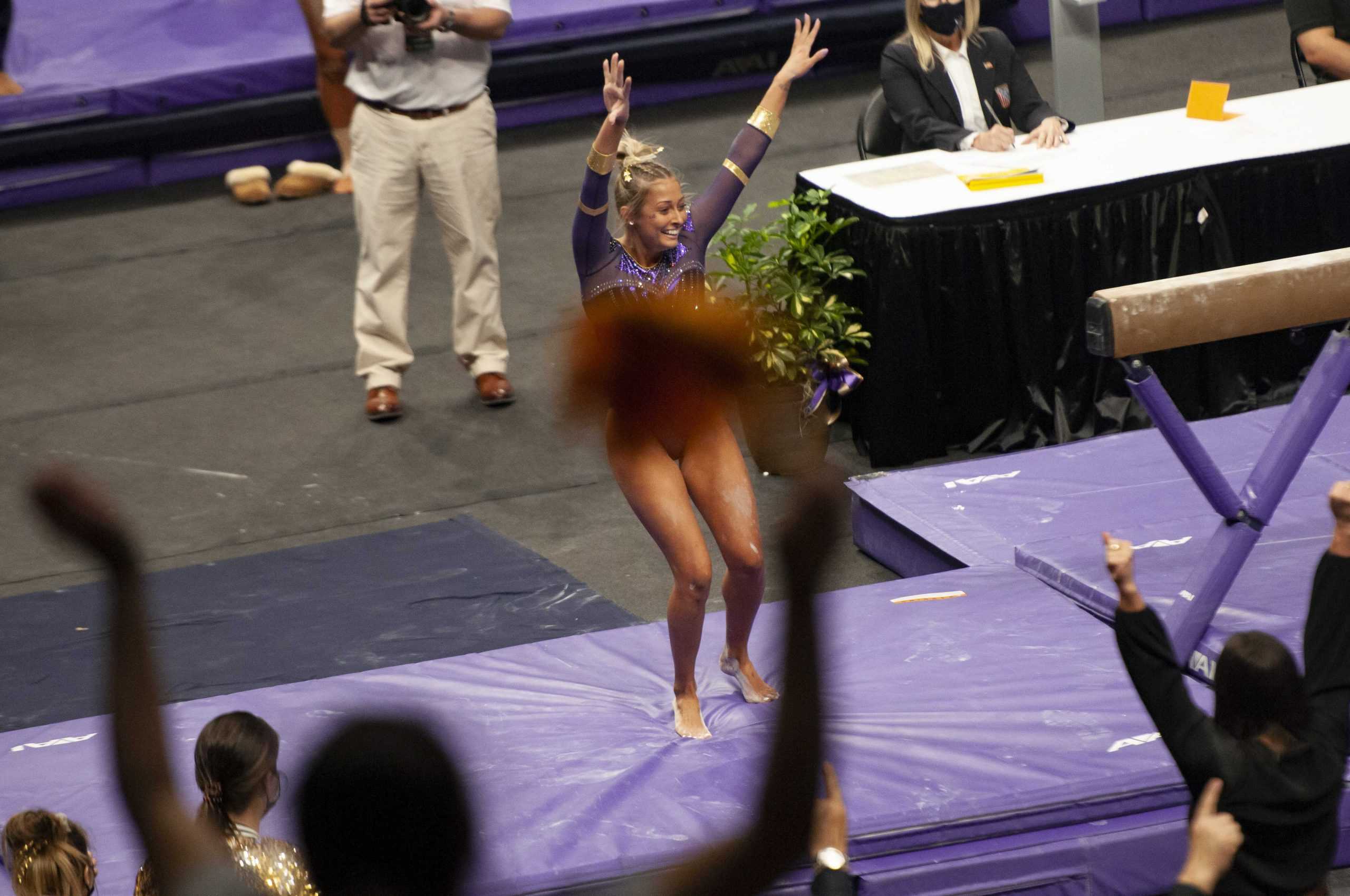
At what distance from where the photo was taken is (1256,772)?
228cm

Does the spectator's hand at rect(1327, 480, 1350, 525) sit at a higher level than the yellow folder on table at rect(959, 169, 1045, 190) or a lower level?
higher

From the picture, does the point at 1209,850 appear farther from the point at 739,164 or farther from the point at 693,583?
the point at 739,164

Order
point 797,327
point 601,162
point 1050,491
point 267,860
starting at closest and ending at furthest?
1. point 267,860
2. point 601,162
3. point 1050,491
4. point 797,327

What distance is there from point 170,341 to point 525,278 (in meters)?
1.50

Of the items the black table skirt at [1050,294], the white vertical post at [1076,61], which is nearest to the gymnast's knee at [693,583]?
the black table skirt at [1050,294]

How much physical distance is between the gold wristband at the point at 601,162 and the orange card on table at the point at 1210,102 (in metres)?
2.90

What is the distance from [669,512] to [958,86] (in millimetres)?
2747

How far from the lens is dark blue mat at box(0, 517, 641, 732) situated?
412cm

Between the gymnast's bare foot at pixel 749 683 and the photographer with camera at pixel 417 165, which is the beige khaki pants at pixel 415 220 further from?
the gymnast's bare foot at pixel 749 683

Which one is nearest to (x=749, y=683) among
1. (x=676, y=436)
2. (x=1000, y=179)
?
(x=676, y=436)

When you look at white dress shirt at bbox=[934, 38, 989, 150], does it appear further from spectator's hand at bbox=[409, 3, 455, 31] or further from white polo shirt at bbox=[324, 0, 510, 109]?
spectator's hand at bbox=[409, 3, 455, 31]

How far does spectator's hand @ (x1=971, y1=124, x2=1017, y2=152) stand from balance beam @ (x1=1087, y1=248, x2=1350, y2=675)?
1899 mm

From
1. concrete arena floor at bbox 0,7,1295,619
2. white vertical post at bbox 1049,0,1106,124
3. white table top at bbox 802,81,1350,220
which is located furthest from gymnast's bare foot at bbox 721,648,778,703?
white vertical post at bbox 1049,0,1106,124

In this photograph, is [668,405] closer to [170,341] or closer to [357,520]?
[357,520]
